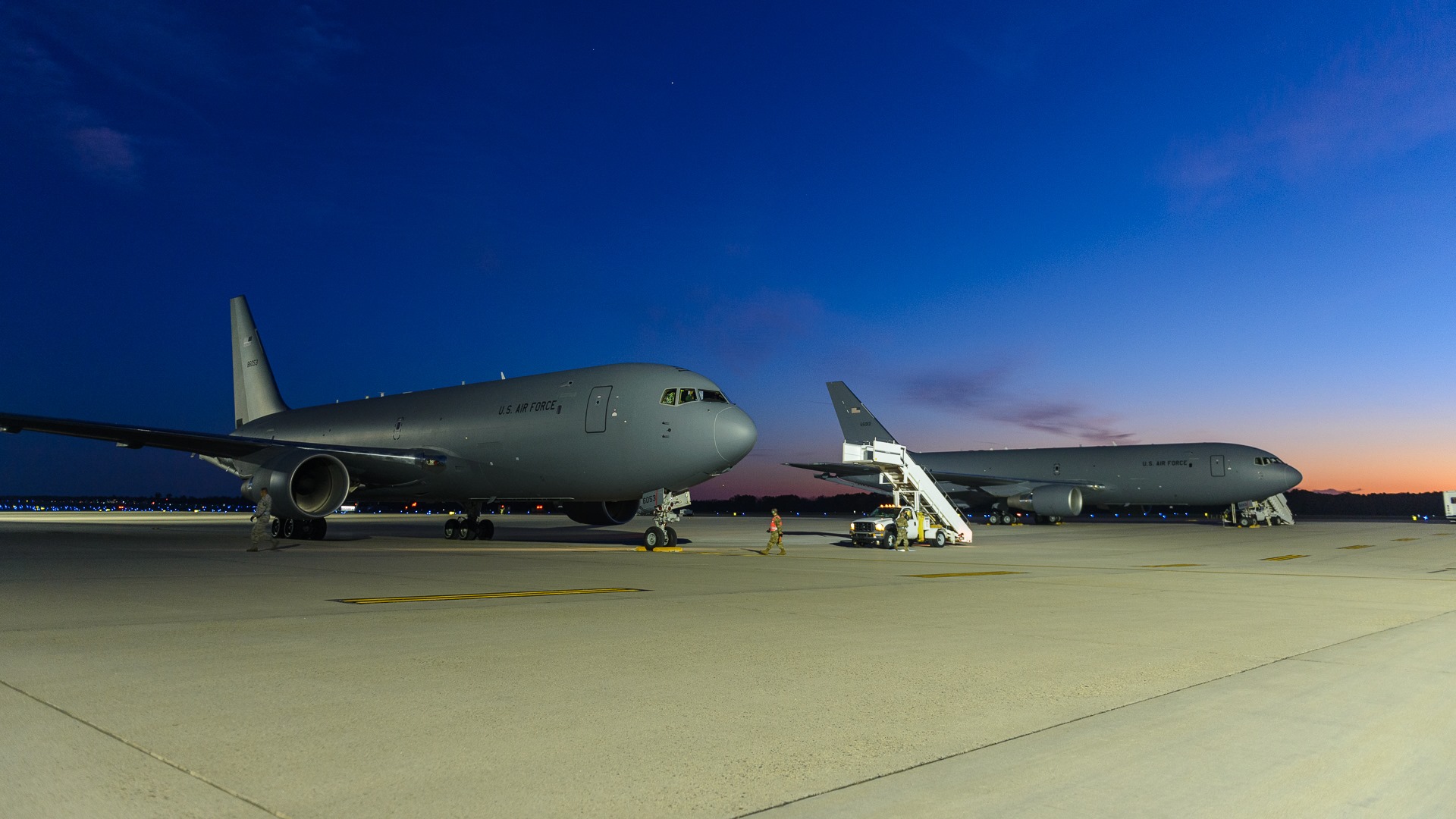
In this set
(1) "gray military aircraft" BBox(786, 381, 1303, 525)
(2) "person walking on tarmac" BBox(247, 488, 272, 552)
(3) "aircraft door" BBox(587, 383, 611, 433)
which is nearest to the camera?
(2) "person walking on tarmac" BBox(247, 488, 272, 552)

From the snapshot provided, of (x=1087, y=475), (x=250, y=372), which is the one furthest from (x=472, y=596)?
(x=1087, y=475)

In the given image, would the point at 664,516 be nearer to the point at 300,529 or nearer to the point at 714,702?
the point at 300,529

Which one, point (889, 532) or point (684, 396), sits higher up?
point (684, 396)

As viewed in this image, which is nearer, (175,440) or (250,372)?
(175,440)

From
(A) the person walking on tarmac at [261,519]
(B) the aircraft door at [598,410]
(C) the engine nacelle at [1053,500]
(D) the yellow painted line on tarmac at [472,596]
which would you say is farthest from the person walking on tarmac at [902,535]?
(C) the engine nacelle at [1053,500]

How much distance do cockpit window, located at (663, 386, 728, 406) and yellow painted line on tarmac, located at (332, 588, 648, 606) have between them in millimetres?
9370

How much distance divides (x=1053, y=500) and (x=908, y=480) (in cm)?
1880

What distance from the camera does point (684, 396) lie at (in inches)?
797

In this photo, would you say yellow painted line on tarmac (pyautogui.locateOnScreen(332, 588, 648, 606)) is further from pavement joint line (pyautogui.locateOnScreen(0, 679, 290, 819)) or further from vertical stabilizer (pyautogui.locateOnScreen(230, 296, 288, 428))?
vertical stabilizer (pyautogui.locateOnScreen(230, 296, 288, 428))

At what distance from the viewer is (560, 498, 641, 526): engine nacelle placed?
24.3m

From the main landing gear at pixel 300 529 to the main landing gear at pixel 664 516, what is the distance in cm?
1019

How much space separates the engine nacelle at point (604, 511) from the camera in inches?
957

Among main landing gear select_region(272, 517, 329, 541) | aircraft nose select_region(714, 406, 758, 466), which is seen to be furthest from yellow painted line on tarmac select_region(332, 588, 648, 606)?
main landing gear select_region(272, 517, 329, 541)

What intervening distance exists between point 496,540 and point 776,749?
23.4m
